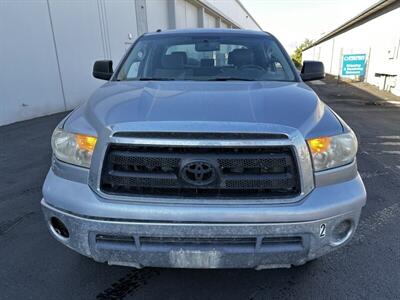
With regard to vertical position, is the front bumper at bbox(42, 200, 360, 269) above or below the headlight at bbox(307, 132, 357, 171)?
below

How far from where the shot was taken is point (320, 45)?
123ft

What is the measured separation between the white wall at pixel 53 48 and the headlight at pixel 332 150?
25.1 feet

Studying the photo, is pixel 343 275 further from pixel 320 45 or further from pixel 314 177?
pixel 320 45

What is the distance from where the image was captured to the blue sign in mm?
17323


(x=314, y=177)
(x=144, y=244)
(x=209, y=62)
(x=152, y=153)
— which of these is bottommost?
(x=144, y=244)

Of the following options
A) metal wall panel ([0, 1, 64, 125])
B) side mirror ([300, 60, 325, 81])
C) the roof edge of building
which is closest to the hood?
side mirror ([300, 60, 325, 81])

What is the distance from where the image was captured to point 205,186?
1888 millimetres

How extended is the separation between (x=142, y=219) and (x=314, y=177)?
1.01 meters

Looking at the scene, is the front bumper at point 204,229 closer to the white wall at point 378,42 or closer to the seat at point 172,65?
the seat at point 172,65

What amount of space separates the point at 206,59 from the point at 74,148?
185cm

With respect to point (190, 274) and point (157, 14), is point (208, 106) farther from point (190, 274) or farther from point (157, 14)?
point (157, 14)

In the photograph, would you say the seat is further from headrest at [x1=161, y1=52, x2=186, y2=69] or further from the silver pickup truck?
the silver pickup truck

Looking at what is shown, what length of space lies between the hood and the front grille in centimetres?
16

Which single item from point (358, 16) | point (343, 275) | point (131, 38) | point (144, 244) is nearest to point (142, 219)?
point (144, 244)
